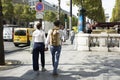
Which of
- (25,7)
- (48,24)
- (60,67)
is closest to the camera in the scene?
(60,67)

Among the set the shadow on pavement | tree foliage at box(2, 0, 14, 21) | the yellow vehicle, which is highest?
tree foliage at box(2, 0, 14, 21)

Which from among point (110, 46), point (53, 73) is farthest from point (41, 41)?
point (110, 46)

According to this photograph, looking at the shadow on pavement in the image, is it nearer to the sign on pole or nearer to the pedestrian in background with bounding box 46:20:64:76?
the pedestrian in background with bounding box 46:20:64:76

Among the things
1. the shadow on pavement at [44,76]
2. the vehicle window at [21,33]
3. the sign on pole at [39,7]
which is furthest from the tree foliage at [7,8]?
the shadow on pavement at [44,76]

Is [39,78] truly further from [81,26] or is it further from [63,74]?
[81,26]

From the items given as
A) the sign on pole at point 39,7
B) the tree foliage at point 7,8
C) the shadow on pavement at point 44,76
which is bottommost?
the shadow on pavement at point 44,76

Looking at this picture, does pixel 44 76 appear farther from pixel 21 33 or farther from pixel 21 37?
pixel 21 33

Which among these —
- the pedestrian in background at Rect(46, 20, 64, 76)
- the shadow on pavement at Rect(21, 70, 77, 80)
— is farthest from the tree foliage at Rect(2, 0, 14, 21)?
the pedestrian in background at Rect(46, 20, 64, 76)

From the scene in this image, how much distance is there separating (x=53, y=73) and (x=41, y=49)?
40.7 inches

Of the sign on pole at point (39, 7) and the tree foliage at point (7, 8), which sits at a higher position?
the tree foliage at point (7, 8)

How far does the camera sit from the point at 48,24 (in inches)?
2437

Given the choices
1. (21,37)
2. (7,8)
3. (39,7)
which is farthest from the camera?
(7,8)

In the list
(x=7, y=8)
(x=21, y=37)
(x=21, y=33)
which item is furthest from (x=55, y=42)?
(x=7, y=8)

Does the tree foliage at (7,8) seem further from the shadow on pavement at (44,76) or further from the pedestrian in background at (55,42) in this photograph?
the pedestrian in background at (55,42)
